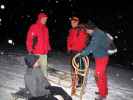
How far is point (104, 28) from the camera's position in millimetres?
23453

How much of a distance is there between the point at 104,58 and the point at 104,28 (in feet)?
40.7

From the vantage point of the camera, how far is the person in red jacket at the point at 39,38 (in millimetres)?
11945

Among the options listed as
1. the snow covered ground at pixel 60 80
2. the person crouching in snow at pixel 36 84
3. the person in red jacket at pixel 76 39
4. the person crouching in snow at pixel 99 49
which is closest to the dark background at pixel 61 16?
the snow covered ground at pixel 60 80

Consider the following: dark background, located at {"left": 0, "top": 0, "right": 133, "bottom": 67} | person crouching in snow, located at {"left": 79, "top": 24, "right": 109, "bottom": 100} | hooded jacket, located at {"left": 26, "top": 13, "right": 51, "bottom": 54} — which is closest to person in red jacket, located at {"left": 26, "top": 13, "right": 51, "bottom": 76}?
hooded jacket, located at {"left": 26, "top": 13, "right": 51, "bottom": 54}

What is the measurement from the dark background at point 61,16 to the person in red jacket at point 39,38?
9.96 meters

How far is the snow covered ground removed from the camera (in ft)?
40.6

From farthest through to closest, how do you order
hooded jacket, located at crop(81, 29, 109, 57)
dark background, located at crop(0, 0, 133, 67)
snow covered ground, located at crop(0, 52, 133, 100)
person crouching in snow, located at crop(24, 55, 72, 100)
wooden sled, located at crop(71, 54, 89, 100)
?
1. dark background, located at crop(0, 0, 133, 67)
2. snow covered ground, located at crop(0, 52, 133, 100)
3. wooden sled, located at crop(71, 54, 89, 100)
4. hooded jacket, located at crop(81, 29, 109, 57)
5. person crouching in snow, located at crop(24, 55, 72, 100)

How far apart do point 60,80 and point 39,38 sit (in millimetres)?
2017

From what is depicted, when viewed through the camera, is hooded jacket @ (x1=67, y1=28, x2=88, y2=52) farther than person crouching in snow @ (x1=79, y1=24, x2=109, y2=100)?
Yes

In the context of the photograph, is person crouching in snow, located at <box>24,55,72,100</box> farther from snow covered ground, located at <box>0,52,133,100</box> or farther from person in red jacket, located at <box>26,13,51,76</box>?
person in red jacket, located at <box>26,13,51,76</box>

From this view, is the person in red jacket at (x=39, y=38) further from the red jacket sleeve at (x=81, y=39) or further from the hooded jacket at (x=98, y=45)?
the hooded jacket at (x=98, y=45)

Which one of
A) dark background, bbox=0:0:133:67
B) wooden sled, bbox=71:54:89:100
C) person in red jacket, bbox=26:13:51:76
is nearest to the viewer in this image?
wooden sled, bbox=71:54:89:100

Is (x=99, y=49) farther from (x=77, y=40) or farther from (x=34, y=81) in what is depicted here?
(x=34, y=81)

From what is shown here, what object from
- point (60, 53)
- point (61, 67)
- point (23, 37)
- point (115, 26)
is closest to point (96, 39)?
point (61, 67)
